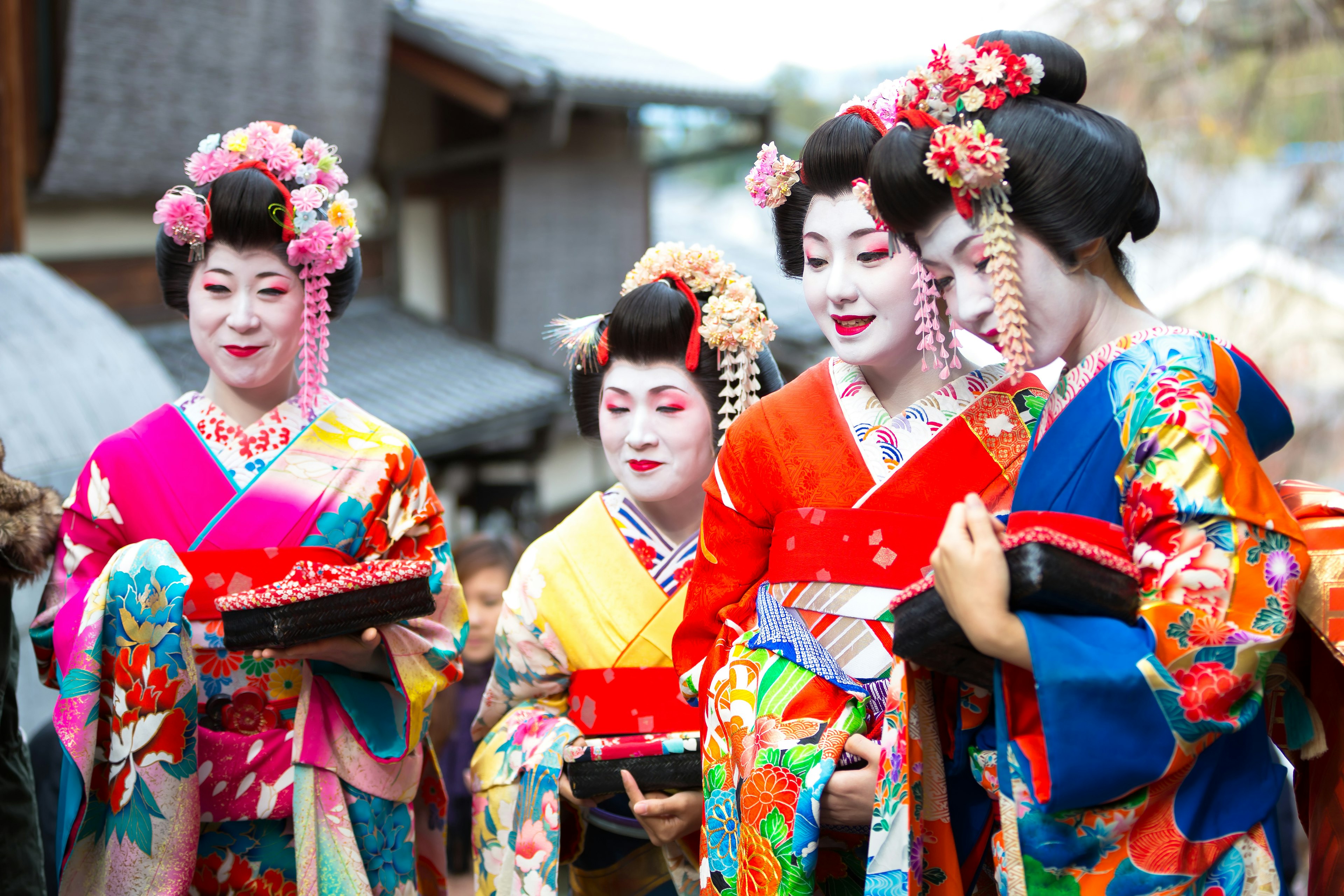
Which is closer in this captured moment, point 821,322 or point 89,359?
point 821,322

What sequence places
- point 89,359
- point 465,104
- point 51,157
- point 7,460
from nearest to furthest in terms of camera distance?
point 7,460
point 89,359
point 51,157
point 465,104

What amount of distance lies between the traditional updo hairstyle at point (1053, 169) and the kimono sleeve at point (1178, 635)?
0.37 metres

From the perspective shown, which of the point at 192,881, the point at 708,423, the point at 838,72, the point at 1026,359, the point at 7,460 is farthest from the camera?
the point at 838,72

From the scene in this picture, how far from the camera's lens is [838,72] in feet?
105

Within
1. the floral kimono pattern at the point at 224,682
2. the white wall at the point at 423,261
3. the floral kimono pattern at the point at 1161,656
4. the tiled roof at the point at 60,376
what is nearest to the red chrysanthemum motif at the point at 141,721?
the floral kimono pattern at the point at 224,682

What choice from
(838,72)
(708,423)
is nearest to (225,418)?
(708,423)

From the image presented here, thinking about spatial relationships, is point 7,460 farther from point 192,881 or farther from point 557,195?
point 557,195

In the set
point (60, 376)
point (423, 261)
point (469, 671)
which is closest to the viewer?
point (469, 671)

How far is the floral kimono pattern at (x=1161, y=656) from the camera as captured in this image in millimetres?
1858

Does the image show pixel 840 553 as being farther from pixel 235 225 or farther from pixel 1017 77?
pixel 235 225

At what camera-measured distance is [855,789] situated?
2.27 meters

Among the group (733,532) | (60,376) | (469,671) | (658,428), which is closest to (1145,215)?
(733,532)

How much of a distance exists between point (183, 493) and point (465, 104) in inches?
288

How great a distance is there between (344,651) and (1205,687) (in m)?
1.82
